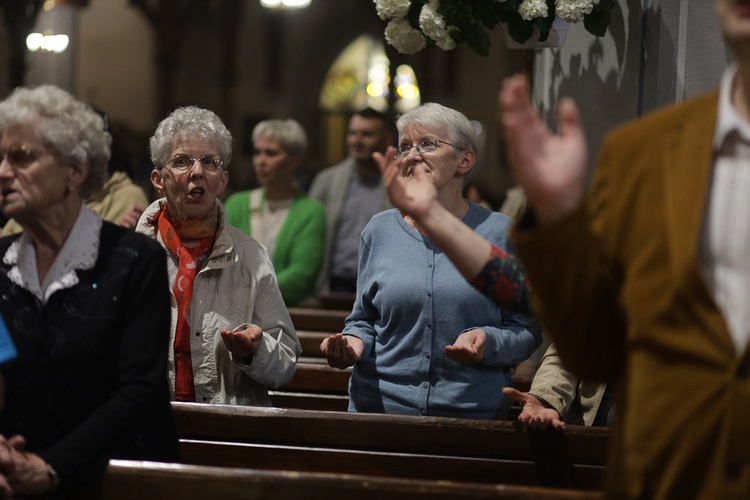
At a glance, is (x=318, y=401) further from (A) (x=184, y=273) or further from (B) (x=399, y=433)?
(B) (x=399, y=433)

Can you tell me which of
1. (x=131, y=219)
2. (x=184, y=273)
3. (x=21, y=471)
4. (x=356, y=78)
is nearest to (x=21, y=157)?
(x=21, y=471)

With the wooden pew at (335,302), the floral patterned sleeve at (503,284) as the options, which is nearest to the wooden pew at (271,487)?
the floral patterned sleeve at (503,284)

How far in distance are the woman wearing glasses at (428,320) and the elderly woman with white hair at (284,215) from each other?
6.58 feet

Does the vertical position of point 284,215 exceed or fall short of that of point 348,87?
it falls short

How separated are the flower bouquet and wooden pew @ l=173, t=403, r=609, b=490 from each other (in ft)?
5.80

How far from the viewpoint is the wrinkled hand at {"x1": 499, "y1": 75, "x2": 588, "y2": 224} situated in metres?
1.81

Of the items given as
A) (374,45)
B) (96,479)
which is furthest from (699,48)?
(374,45)

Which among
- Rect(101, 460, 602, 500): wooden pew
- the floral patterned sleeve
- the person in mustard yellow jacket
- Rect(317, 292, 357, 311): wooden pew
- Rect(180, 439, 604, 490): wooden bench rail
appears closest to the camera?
the person in mustard yellow jacket

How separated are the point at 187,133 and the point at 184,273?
1.61ft

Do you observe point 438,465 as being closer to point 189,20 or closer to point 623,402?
point 623,402

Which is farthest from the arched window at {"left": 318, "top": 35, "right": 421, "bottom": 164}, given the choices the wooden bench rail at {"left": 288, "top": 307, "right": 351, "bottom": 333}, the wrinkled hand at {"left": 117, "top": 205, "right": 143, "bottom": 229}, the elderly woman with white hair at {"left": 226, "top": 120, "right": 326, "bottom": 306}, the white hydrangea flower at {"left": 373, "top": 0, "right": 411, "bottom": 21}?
the white hydrangea flower at {"left": 373, "top": 0, "right": 411, "bottom": 21}

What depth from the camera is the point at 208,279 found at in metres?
3.55

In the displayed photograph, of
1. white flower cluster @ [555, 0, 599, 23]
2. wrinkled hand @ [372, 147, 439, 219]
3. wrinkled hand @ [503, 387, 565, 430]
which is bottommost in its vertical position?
wrinkled hand @ [503, 387, 565, 430]

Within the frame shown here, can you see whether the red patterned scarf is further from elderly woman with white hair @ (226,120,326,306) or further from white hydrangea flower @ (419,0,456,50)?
elderly woman with white hair @ (226,120,326,306)
